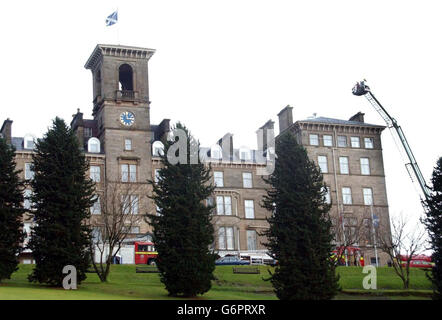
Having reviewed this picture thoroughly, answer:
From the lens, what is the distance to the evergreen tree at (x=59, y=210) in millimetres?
38312

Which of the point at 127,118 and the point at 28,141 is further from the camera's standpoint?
the point at 127,118

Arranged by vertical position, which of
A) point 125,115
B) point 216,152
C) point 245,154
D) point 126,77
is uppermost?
point 126,77

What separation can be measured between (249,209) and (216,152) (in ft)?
26.0

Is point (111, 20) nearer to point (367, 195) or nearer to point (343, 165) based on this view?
point (343, 165)

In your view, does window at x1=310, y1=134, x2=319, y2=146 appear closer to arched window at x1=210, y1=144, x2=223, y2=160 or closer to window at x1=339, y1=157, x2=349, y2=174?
window at x1=339, y1=157, x2=349, y2=174

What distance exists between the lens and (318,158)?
80812 mm

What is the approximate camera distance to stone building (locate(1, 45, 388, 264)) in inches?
2872

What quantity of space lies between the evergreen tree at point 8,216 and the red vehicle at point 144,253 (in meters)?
23.0

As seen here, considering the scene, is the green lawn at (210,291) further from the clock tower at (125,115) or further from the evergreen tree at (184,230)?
the clock tower at (125,115)

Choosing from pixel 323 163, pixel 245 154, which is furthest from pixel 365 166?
pixel 245 154

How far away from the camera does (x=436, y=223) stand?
36656 millimetres

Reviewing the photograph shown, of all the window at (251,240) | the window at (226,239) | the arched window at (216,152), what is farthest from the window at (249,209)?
the arched window at (216,152)
